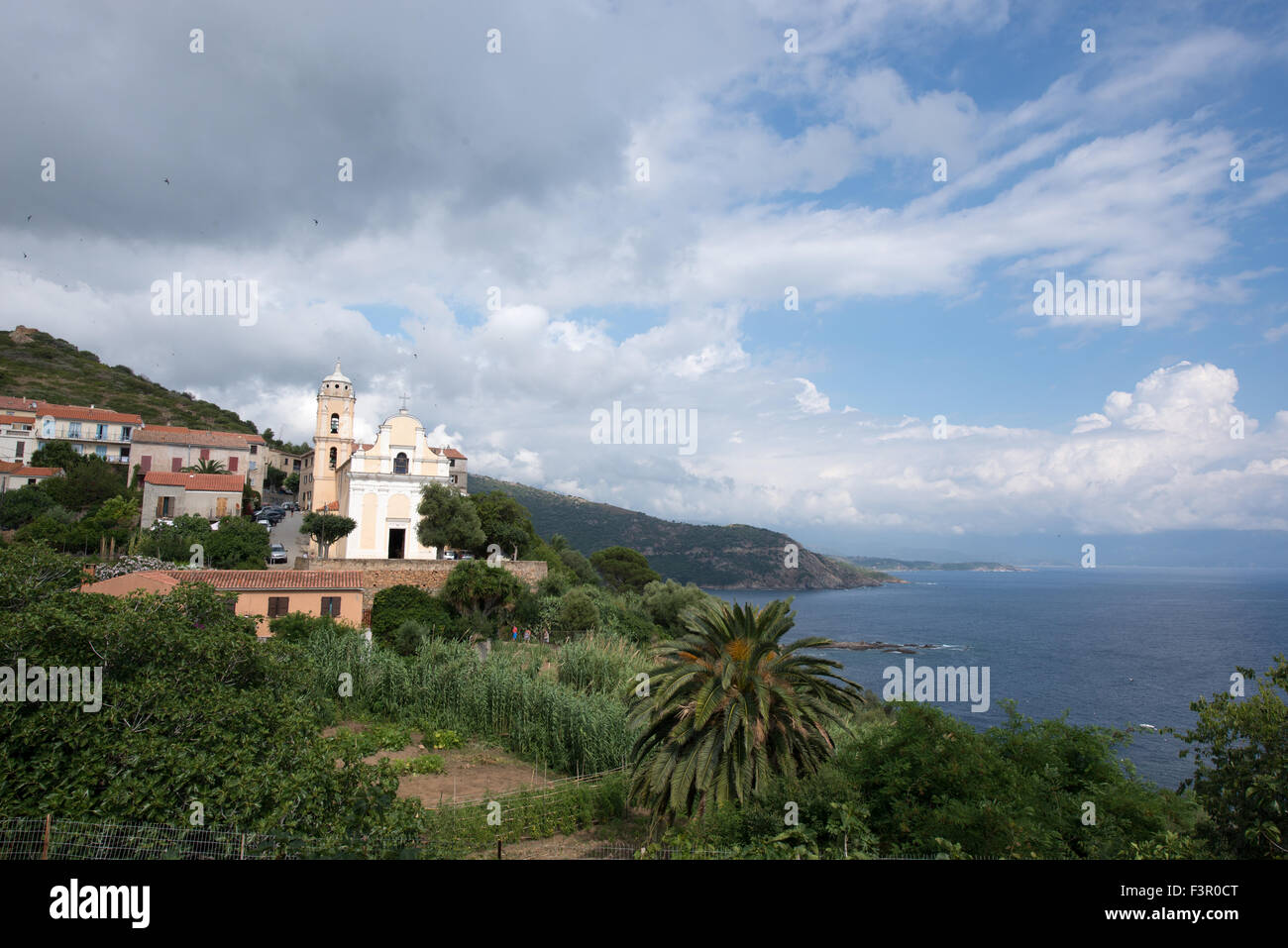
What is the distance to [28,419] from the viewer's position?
50.3m

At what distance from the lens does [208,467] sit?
48.8 metres

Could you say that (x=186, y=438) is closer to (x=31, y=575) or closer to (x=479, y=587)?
(x=479, y=587)

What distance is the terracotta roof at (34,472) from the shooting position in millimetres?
41994

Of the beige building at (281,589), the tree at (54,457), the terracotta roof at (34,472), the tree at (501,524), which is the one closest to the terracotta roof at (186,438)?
the tree at (54,457)

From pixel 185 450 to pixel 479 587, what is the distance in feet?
106

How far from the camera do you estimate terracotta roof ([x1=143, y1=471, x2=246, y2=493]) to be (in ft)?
131

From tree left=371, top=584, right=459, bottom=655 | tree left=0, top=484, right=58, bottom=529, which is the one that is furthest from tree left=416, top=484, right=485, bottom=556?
tree left=0, top=484, right=58, bottom=529

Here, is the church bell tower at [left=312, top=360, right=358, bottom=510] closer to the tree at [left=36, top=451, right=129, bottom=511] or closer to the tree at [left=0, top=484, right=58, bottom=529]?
the tree at [left=36, top=451, right=129, bottom=511]

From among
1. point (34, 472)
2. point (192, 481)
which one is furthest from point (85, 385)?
point (192, 481)

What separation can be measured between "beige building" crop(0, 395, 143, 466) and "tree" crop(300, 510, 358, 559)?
23.3 m
